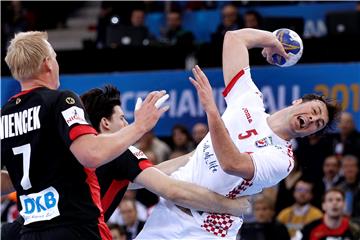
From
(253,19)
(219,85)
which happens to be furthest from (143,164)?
(253,19)

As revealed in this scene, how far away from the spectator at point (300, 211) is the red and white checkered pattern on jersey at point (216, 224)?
5.38 m

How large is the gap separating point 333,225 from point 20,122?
608 cm

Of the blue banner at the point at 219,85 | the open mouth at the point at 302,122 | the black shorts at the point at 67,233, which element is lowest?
the blue banner at the point at 219,85

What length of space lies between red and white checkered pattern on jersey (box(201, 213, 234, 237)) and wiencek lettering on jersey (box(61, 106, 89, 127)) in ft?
4.65

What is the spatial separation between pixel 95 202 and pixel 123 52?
359 inches

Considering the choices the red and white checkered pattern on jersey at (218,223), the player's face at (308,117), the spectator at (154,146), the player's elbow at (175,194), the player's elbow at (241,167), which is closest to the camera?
the player's elbow at (241,167)

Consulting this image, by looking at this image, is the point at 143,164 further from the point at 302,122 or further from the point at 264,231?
the point at 264,231

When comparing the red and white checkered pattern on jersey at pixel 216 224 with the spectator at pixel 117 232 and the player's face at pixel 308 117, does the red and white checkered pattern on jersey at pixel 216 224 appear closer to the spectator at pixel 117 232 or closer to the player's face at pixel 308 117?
the player's face at pixel 308 117

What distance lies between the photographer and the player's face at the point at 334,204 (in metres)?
10.8

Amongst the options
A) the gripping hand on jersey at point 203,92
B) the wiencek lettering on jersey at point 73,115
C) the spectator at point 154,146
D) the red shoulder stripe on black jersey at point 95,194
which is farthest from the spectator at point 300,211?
the wiencek lettering on jersey at point 73,115

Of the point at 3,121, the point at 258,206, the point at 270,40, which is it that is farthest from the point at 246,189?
the point at 258,206

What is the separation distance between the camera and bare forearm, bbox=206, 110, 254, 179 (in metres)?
5.93

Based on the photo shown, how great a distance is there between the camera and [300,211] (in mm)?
11859

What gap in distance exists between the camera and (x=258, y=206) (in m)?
11.7
